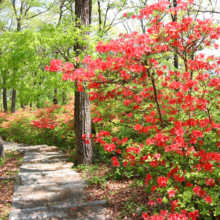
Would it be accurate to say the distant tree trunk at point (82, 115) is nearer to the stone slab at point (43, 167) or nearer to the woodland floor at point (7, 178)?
the stone slab at point (43, 167)

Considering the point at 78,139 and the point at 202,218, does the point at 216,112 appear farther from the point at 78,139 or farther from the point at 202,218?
the point at 78,139

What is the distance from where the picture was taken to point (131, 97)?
440 cm

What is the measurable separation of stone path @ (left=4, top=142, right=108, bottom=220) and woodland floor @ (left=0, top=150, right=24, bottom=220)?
0.48ft

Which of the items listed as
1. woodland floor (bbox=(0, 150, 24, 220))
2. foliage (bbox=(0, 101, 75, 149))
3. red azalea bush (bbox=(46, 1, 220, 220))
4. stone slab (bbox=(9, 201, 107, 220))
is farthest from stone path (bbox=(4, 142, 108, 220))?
foliage (bbox=(0, 101, 75, 149))

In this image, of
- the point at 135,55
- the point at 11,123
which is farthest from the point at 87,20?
the point at 11,123

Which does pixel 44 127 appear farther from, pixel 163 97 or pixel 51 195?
pixel 163 97

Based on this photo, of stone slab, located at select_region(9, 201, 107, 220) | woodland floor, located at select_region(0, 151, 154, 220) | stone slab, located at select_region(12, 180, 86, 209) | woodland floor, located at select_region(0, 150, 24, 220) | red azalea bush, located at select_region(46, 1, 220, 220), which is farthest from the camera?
stone slab, located at select_region(12, 180, 86, 209)

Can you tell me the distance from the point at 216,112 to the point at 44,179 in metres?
4.49

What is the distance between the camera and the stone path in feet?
12.5

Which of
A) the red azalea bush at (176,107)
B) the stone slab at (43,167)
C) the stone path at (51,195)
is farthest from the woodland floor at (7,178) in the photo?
the red azalea bush at (176,107)

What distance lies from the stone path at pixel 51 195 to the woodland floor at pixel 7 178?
0.15 metres

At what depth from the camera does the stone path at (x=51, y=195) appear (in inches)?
151

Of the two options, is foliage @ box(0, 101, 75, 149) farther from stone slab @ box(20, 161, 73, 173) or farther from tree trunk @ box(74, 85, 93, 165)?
tree trunk @ box(74, 85, 93, 165)

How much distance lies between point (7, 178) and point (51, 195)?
77.7 inches
